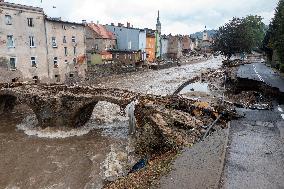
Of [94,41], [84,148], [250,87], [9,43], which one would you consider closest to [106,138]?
[84,148]

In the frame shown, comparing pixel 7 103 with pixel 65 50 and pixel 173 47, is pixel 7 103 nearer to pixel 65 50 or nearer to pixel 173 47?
pixel 65 50

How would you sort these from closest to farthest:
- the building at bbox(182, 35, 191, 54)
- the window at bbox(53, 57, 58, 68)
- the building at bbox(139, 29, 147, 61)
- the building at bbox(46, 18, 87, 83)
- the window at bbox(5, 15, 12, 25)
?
the window at bbox(5, 15, 12, 25), the building at bbox(46, 18, 87, 83), the window at bbox(53, 57, 58, 68), the building at bbox(139, 29, 147, 61), the building at bbox(182, 35, 191, 54)

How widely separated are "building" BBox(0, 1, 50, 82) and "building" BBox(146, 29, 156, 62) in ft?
130

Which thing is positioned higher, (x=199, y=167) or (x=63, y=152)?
(x=199, y=167)

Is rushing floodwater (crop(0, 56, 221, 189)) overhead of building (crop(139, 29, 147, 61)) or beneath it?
beneath

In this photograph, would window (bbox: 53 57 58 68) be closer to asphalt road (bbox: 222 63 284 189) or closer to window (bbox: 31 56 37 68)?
window (bbox: 31 56 37 68)

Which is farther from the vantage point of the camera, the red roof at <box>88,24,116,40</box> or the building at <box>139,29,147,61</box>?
the building at <box>139,29,147,61</box>

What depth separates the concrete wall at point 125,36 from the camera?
72625 mm

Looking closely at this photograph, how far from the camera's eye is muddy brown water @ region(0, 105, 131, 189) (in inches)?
770

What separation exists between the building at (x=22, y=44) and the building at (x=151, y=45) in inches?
1561

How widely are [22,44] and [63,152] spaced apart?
74.9 feet

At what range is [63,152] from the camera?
24.2m

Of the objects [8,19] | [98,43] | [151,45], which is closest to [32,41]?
[8,19]

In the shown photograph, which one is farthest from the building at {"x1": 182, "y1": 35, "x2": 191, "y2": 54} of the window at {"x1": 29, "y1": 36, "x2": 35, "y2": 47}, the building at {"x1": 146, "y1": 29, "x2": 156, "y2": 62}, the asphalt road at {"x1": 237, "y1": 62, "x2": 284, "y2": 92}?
the window at {"x1": 29, "y1": 36, "x2": 35, "y2": 47}
